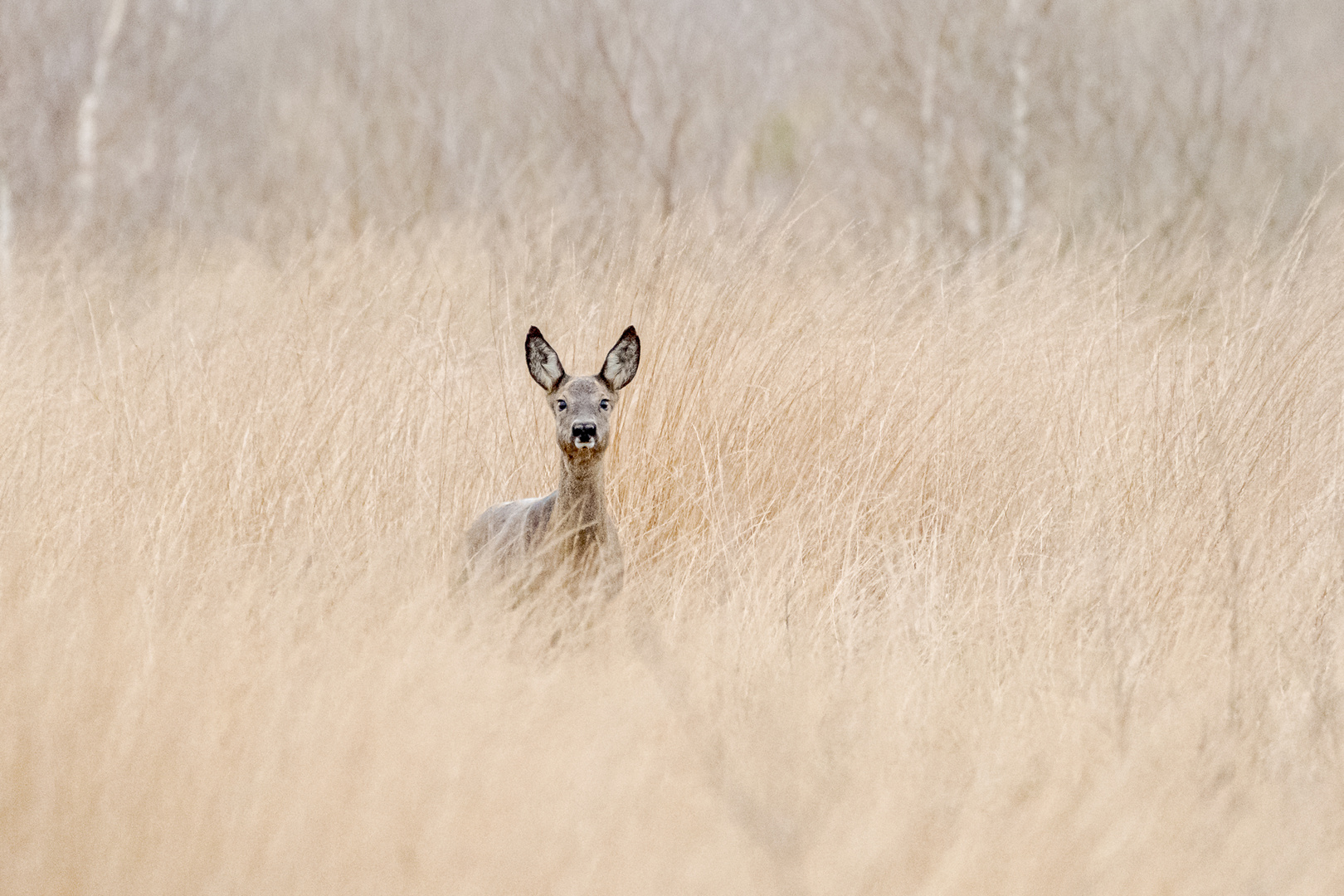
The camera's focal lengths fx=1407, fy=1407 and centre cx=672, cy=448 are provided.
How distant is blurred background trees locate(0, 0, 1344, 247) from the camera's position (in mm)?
13250

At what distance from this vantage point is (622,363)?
369 cm

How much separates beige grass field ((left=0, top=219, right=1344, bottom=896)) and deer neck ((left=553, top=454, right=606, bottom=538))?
0.19 meters

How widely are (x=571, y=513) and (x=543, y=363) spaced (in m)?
0.42

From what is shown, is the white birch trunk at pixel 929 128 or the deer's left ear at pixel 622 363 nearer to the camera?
the deer's left ear at pixel 622 363

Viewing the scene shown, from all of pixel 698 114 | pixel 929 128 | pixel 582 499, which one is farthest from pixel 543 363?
pixel 698 114

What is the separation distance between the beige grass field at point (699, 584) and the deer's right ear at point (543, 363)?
1.67ft

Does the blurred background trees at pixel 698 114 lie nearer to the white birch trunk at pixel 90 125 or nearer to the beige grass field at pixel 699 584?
the white birch trunk at pixel 90 125

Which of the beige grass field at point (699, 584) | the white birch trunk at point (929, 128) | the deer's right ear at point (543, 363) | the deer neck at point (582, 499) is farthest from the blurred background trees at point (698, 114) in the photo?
the deer neck at point (582, 499)

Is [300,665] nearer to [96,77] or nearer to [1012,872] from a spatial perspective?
[1012,872]

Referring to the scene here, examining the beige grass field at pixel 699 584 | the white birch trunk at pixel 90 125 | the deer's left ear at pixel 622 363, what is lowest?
the beige grass field at pixel 699 584

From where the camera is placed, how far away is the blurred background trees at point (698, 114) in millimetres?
13250

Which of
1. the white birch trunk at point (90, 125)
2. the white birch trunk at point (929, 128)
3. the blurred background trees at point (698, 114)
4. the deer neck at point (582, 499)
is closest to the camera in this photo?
the deer neck at point (582, 499)

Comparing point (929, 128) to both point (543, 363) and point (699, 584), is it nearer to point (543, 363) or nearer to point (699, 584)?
point (543, 363)

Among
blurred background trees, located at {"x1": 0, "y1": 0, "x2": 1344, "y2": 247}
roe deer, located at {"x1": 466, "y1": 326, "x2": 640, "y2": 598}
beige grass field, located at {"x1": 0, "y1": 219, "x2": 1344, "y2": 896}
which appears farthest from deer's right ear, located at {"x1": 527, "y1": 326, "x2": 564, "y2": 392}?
blurred background trees, located at {"x1": 0, "y1": 0, "x2": 1344, "y2": 247}
